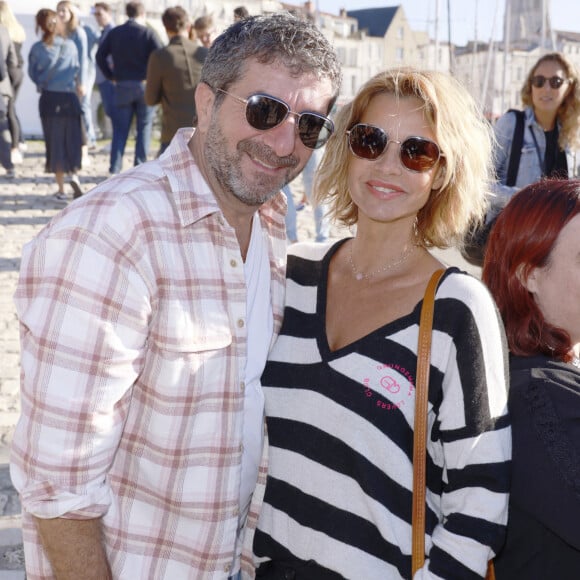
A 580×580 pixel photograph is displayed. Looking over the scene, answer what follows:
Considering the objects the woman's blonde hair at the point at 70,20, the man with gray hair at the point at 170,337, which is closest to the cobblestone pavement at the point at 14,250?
the man with gray hair at the point at 170,337

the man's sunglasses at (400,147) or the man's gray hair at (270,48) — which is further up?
the man's gray hair at (270,48)

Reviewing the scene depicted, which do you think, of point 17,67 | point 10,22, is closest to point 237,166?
point 17,67

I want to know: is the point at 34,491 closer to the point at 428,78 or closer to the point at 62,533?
the point at 62,533

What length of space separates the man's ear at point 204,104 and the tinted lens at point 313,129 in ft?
0.87

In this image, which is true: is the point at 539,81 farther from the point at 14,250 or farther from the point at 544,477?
the point at 14,250

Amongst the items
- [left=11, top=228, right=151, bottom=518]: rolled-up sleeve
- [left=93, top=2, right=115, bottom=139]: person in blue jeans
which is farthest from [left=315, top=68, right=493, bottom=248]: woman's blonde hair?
[left=93, top=2, right=115, bottom=139]: person in blue jeans

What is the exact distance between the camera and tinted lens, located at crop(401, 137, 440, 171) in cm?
234

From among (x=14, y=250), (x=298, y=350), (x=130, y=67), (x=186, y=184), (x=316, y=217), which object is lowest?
(x=14, y=250)

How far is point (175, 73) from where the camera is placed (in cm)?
885

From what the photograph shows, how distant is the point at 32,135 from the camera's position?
19.0 m

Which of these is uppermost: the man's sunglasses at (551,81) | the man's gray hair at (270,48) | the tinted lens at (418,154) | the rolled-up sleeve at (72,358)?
the man's gray hair at (270,48)

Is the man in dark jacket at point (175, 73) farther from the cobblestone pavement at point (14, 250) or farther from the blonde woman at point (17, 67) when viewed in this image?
the blonde woman at point (17, 67)

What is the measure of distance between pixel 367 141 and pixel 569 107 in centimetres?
426

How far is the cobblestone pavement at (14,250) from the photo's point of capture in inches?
147
